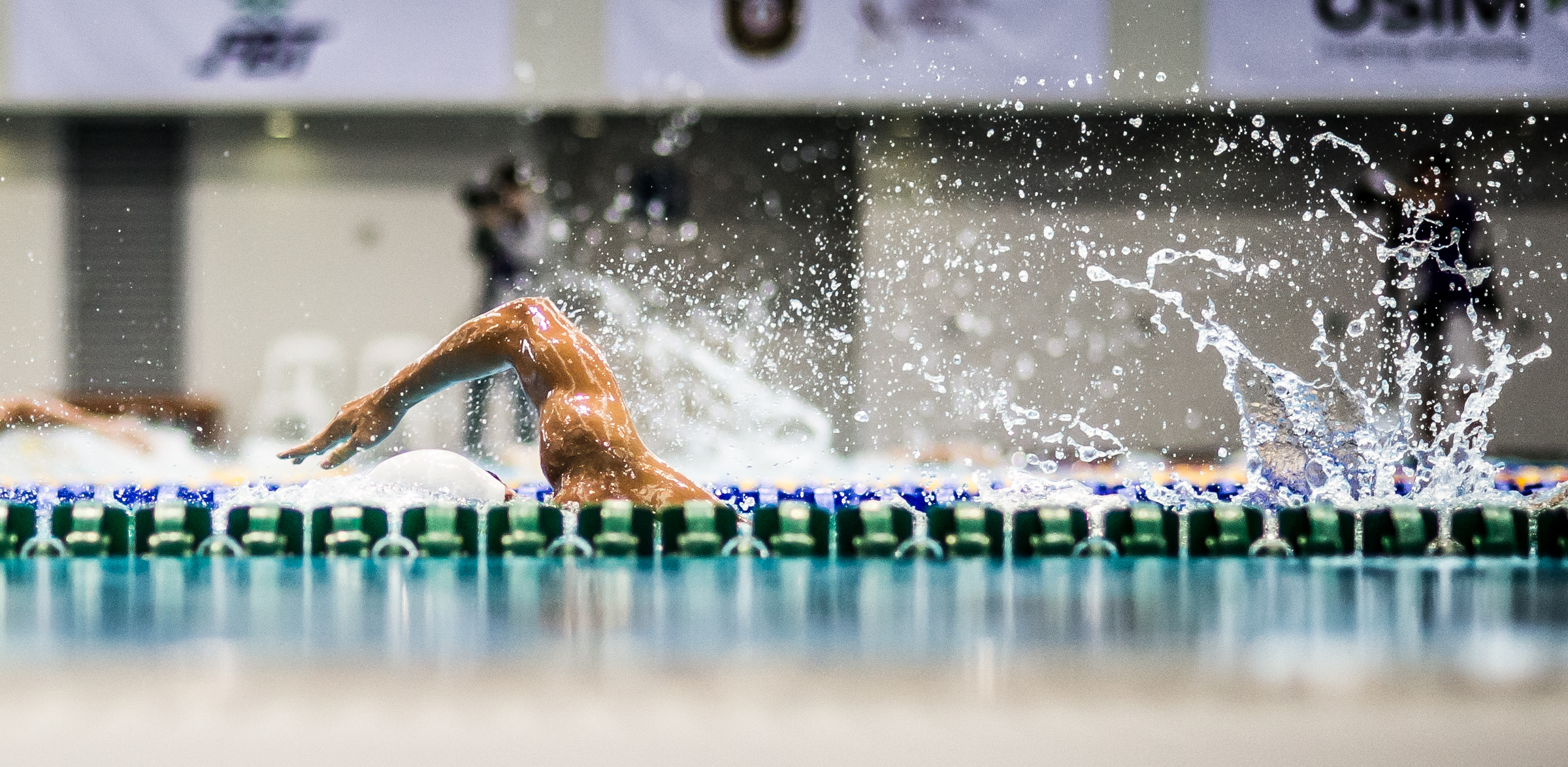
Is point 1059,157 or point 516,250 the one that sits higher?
point 1059,157

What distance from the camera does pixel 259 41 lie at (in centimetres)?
754

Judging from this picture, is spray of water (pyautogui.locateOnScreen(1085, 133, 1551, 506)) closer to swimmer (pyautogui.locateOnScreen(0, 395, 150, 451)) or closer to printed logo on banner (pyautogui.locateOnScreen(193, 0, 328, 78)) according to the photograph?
printed logo on banner (pyautogui.locateOnScreen(193, 0, 328, 78))

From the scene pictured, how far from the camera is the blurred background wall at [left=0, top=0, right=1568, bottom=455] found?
7.92m

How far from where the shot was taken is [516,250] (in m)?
8.23

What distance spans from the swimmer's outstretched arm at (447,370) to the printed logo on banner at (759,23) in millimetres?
3569

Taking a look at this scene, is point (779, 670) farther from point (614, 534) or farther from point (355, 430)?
point (355, 430)

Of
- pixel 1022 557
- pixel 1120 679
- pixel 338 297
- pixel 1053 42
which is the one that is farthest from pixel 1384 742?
pixel 338 297

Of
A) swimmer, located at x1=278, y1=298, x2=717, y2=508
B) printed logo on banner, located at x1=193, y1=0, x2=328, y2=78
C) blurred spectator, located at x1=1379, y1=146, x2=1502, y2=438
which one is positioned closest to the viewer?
swimmer, located at x1=278, y1=298, x2=717, y2=508

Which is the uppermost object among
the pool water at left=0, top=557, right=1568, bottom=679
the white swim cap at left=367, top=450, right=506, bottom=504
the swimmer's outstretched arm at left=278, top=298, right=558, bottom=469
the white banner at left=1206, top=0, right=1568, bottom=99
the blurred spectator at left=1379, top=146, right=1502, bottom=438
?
the white banner at left=1206, top=0, right=1568, bottom=99

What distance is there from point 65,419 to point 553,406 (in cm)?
515

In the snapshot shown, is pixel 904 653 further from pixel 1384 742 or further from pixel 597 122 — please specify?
pixel 597 122

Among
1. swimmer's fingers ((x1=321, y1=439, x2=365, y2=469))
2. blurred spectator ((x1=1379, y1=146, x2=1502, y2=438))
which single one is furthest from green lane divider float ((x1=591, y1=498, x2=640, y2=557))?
blurred spectator ((x1=1379, y1=146, x2=1502, y2=438))

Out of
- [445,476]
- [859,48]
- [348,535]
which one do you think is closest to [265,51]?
[859,48]

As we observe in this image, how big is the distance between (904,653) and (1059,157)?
256 inches
